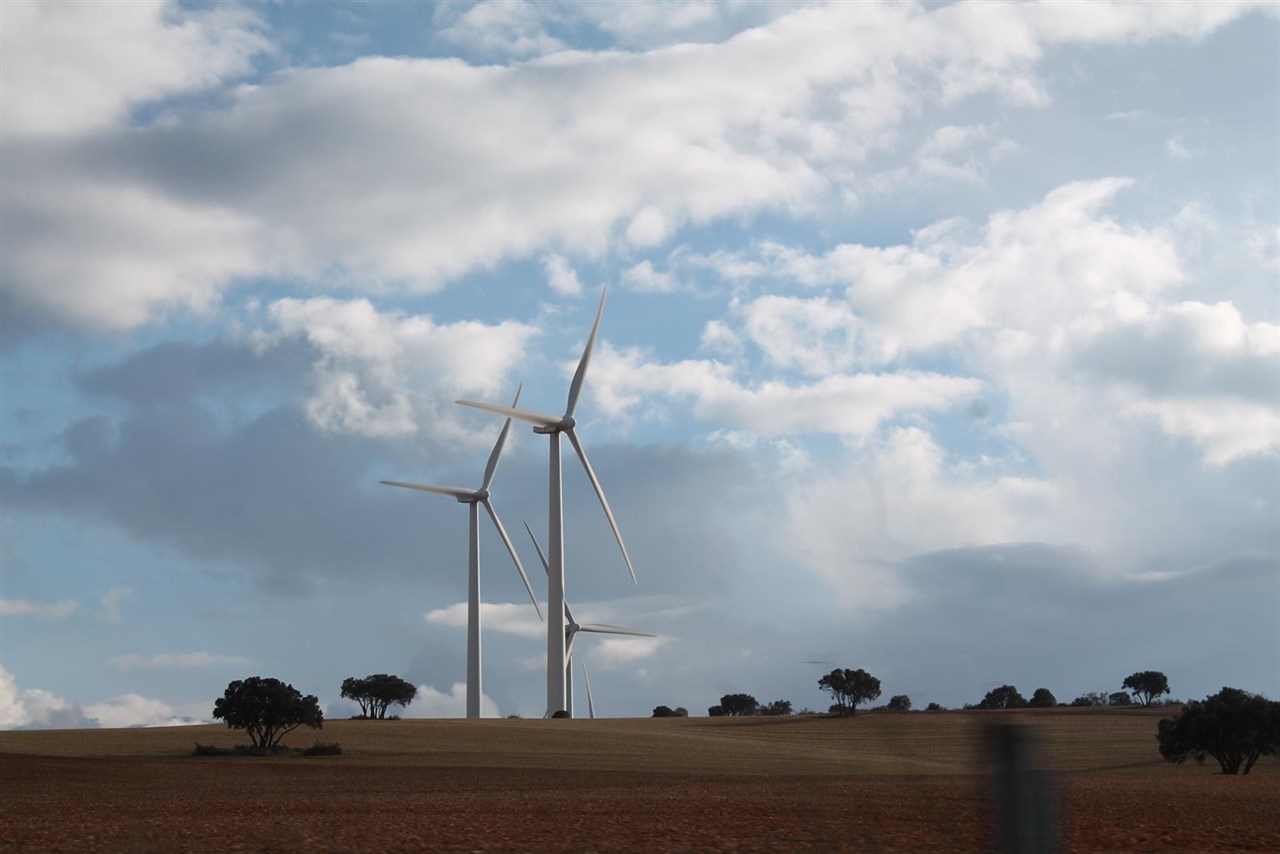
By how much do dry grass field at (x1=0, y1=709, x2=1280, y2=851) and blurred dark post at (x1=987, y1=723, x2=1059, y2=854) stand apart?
0.25 ft

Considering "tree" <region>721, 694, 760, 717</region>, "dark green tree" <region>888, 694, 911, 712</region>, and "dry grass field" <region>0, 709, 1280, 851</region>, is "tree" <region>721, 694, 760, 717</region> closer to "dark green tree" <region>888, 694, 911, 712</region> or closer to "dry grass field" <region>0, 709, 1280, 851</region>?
"dry grass field" <region>0, 709, 1280, 851</region>

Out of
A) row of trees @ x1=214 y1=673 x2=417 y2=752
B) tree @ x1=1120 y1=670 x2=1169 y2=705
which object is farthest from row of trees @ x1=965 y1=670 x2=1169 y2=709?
row of trees @ x1=214 y1=673 x2=417 y2=752

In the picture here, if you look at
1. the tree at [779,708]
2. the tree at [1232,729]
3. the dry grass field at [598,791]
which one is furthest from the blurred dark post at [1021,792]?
the tree at [779,708]

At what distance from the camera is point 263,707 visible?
8419 centimetres

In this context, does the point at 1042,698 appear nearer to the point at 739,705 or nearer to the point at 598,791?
the point at 739,705

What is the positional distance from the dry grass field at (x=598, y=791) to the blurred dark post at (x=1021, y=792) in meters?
0.08

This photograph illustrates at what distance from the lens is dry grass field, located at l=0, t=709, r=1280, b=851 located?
55.2ft

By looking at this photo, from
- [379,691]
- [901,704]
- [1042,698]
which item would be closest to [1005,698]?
[1042,698]

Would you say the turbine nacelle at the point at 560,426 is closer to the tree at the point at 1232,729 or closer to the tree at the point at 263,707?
the tree at the point at 263,707

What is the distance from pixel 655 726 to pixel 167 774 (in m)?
63.6

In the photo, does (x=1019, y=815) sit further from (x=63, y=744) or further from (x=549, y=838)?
(x=63, y=744)

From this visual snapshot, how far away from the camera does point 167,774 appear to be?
196 feet

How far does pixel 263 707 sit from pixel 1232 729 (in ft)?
193

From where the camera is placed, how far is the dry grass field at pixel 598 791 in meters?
16.8
